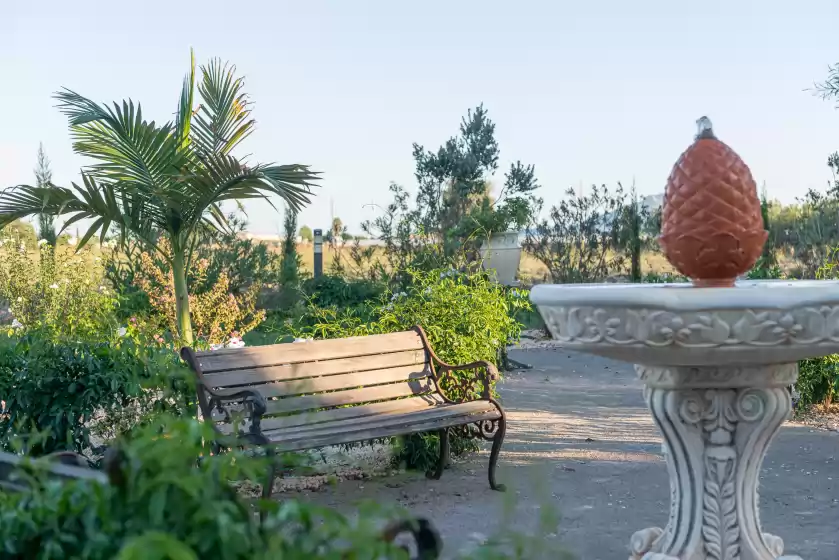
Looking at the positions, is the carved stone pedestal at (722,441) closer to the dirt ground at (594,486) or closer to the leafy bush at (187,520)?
the dirt ground at (594,486)

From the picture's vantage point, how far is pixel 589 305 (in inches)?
107

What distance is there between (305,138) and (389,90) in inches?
62.1

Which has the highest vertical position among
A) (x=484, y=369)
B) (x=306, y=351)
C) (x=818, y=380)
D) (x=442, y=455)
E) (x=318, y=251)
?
(x=318, y=251)

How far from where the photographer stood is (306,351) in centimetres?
493

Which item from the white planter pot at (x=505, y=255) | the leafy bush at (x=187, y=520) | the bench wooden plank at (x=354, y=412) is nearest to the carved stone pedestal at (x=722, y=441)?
the bench wooden plank at (x=354, y=412)

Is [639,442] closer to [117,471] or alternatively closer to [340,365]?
[340,365]

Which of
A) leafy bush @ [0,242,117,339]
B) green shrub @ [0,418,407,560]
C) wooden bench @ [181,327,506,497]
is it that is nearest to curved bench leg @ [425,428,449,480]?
wooden bench @ [181,327,506,497]

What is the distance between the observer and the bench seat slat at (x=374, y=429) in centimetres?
Answer: 427

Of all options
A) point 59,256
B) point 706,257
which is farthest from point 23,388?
point 59,256

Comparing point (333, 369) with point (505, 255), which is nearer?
point (333, 369)

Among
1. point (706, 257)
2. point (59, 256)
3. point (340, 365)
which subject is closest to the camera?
point (706, 257)

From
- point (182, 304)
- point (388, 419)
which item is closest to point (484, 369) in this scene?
point (388, 419)

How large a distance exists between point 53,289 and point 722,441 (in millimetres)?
7137

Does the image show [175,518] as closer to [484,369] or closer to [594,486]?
[594,486]
